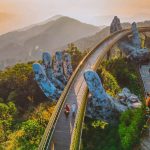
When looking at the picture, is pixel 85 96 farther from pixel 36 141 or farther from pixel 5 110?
pixel 5 110

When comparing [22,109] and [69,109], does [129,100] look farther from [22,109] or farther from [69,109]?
[22,109]

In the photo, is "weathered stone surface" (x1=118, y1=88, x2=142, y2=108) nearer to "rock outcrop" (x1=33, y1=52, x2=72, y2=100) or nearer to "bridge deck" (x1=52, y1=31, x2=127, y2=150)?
"bridge deck" (x1=52, y1=31, x2=127, y2=150)

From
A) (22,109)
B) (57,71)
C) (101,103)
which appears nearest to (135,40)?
(57,71)

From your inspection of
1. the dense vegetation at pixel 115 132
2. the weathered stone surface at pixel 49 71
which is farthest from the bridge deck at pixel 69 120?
the weathered stone surface at pixel 49 71

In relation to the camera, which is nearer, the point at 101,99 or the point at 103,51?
the point at 101,99

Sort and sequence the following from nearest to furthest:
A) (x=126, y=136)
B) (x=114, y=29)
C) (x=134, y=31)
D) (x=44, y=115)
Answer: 1. (x=126, y=136)
2. (x=44, y=115)
3. (x=134, y=31)
4. (x=114, y=29)

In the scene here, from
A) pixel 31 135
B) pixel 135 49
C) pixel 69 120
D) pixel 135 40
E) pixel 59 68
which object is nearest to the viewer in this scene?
pixel 69 120

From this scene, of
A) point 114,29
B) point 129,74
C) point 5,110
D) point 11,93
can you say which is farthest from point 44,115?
point 114,29
